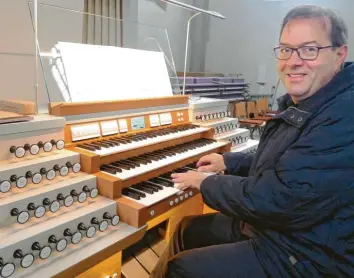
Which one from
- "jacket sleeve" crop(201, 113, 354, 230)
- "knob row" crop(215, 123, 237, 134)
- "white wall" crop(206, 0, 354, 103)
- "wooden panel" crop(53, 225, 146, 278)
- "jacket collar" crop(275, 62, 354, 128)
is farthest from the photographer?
"white wall" crop(206, 0, 354, 103)

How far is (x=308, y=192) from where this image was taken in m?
1.02

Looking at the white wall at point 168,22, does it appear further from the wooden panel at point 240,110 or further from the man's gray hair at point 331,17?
the man's gray hair at point 331,17

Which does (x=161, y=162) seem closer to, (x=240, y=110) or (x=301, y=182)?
(x=301, y=182)

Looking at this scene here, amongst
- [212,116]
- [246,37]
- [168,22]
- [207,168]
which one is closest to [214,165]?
[207,168]

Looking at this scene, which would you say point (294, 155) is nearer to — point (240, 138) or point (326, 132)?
point (326, 132)

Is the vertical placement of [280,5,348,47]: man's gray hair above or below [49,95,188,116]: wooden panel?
above

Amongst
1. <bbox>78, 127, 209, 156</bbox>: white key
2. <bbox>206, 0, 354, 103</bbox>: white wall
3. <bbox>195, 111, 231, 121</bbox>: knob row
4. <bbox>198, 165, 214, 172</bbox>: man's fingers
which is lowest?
<bbox>198, 165, 214, 172</bbox>: man's fingers

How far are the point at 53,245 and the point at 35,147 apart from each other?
0.46 m

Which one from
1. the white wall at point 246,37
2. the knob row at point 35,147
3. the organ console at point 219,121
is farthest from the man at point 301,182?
the white wall at point 246,37

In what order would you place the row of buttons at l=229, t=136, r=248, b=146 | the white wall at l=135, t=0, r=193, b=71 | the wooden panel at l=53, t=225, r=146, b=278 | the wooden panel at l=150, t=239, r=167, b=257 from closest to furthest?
the wooden panel at l=53, t=225, r=146, b=278, the wooden panel at l=150, t=239, r=167, b=257, the row of buttons at l=229, t=136, r=248, b=146, the white wall at l=135, t=0, r=193, b=71

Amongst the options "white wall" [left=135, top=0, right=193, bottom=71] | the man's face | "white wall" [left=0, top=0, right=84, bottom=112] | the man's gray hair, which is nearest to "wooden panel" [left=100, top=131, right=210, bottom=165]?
the man's face

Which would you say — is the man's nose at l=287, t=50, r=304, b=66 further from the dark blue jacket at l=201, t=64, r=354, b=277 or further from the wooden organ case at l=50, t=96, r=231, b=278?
the wooden organ case at l=50, t=96, r=231, b=278

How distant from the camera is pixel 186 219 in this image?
1.62 meters

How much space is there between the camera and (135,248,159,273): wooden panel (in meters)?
1.99
